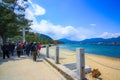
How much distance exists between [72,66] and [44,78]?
4.57m

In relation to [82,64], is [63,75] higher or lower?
lower

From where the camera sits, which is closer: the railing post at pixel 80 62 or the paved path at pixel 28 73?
the railing post at pixel 80 62

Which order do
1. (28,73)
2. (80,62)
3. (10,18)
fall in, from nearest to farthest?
(80,62) < (28,73) < (10,18)

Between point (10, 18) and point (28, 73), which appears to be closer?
point (28, 73)

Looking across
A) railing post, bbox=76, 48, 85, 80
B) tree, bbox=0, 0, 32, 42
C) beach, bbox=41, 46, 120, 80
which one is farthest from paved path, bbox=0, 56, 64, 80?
tree, bbox=0, 0, 32, 42

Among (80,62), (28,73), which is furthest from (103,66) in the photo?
(80,62)

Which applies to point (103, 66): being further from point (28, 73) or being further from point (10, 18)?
point (10, 18)

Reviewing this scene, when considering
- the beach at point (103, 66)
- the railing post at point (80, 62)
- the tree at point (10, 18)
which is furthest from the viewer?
the tree at point (10, 18)

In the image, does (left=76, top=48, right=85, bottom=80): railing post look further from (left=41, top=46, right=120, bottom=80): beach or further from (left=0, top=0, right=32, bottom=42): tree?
(left=0, top=0, right=32, bottom=42): tree

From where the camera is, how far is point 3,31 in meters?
30.0

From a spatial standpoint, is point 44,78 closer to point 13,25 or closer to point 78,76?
point 78,76

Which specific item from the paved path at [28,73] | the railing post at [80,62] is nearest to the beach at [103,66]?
the railing post at [80,62]

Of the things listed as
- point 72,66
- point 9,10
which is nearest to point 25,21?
point 9,10

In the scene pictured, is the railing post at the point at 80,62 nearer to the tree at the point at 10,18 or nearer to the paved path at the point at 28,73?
the paved path at the point at 28,73
